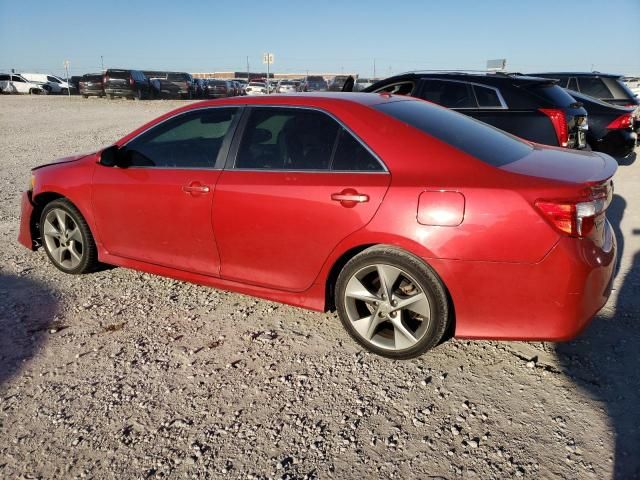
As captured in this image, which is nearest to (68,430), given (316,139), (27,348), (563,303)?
(27,348)

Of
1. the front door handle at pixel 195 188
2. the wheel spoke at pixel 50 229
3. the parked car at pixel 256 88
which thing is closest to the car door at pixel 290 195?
the front door handle at pixel 195 188

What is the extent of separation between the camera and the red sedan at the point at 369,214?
2738 millimetres

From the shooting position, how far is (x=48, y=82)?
41.9m

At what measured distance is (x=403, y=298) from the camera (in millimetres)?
3102

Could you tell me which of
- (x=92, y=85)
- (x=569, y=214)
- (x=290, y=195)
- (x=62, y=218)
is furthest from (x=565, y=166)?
(x=92, y=85)

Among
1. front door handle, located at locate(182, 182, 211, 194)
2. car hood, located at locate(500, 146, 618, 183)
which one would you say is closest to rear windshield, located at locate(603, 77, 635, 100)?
car hood, located at locate(500, 146, 618, 183)

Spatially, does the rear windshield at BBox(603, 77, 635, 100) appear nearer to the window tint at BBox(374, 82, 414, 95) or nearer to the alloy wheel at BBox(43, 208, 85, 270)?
the window tint at BBox(374, 82, 414, 95)

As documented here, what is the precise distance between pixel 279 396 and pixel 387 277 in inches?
35.4

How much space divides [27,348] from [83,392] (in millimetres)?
740

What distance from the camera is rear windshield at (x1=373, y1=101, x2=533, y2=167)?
3119 mm

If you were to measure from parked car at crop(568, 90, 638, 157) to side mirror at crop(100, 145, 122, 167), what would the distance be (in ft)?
24.9

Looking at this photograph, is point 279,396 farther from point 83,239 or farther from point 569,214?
point 83,239

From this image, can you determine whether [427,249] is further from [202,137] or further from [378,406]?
[202,137]

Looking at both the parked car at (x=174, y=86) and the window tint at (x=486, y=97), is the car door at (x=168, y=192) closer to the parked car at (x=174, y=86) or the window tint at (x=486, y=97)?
the window tint at (x=486, y=97)
